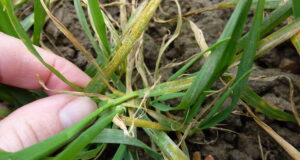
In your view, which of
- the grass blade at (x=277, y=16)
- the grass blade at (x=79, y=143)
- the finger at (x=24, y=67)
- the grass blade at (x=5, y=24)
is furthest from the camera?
the finger at (x=24, y=67)

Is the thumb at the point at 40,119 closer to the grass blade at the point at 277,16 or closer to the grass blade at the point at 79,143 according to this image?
the grass blade at the point at 79,143

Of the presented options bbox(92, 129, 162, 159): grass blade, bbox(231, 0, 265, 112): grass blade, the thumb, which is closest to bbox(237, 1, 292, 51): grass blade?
bbox(231, 0, 265, 112): grass blade

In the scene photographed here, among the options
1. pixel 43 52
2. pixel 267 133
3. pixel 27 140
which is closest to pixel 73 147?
pixel 27 140

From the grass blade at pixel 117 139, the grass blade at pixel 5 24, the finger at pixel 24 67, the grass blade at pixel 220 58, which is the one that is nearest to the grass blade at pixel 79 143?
the grass blade at pixel 117 139

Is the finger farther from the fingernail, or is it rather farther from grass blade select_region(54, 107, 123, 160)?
A: grass blade select_region(54, 107, 123, 160)

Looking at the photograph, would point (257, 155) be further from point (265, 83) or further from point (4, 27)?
point (4, 27)
